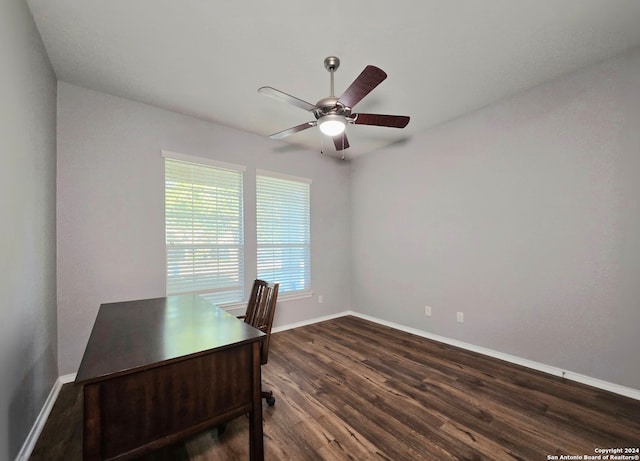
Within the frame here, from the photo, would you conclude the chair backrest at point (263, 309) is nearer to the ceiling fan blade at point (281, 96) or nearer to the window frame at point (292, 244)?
the ceiling fan blade at point (281, 96)

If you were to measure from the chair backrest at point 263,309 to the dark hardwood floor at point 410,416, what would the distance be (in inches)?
21.0

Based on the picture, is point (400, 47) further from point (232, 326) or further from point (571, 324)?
point (571, 324)

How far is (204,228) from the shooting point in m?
3.24

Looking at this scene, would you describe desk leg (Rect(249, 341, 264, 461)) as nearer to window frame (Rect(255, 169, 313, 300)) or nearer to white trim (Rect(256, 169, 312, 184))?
window frame (Rect(255, 169, 313, 300))

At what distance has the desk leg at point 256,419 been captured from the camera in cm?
132

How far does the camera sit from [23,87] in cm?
162

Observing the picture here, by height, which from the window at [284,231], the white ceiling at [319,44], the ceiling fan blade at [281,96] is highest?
the white ceiling at [319,44]

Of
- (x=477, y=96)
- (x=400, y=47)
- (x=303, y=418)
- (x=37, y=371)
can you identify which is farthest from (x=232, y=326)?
(x=477, y=96)

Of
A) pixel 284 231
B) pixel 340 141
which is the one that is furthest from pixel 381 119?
pixel 284 231

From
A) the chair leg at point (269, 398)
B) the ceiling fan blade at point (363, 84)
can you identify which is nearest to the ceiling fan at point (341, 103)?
the ceiling fan blade at point (363, 84)

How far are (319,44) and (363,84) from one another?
0.62m

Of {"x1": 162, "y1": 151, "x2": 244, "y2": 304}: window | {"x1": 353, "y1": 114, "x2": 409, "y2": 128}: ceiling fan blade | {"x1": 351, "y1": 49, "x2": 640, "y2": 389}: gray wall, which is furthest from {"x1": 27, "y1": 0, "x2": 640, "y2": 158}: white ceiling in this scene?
{"x1": 162, "y1": 151, "x2": 244, "y2": 304}: window

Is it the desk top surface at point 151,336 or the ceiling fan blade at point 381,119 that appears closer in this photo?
the desk top surface at point 151,336

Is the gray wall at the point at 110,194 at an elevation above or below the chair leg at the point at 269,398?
above
